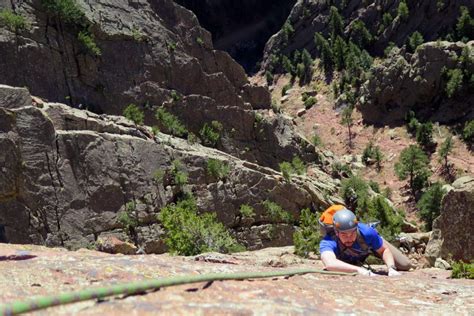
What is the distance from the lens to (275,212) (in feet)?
125

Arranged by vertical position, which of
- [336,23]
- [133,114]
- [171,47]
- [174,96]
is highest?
[336,23]

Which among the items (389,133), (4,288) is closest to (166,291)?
(4,288)

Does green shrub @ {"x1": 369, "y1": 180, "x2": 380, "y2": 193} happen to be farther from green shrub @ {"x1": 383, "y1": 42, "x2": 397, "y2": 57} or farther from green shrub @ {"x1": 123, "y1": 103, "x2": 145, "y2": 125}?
green shrub @ {"x1": 123, "y1": 103, "x2": 145, "y2": 125}

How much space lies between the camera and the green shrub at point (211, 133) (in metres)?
45.2

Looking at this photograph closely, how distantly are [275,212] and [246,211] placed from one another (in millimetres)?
2922

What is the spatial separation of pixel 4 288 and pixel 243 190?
3225 centimetres

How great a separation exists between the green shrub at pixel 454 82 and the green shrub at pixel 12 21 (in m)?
52.9

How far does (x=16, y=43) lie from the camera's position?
116 ft

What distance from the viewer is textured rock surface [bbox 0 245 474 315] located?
4.69 m

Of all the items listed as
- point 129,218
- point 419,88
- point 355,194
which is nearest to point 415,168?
point 355,194

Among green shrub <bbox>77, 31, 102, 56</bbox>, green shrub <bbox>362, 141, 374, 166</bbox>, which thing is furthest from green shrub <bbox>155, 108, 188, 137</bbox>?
green shrub <bbox>362, 141, 374, 166</bbox>

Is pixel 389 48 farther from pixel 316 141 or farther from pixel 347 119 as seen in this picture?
pixel 316 141

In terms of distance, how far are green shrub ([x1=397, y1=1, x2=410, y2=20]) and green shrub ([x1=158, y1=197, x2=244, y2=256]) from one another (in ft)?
197

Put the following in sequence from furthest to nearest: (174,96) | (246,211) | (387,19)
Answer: (387,19) → (174,96) → (246,211)
